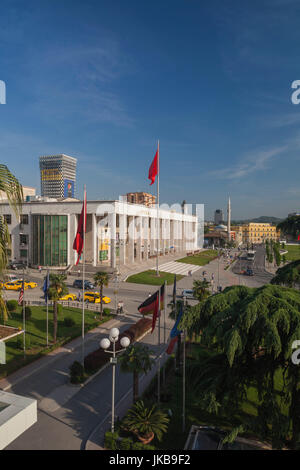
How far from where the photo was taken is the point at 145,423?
1302 cm

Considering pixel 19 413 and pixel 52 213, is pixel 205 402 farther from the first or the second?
pixel 52 213

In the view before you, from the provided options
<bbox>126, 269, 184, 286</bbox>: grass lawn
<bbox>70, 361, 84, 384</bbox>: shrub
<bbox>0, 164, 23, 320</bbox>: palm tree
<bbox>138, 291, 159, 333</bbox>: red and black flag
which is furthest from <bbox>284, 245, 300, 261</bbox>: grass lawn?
<bbox>0, 164, 23, 320</bbox>: palm tree

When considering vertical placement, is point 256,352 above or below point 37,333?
above

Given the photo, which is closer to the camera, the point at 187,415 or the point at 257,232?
the point at 187,415

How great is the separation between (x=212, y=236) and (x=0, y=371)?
444 feet

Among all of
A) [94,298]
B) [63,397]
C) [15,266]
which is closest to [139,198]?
[15,266]

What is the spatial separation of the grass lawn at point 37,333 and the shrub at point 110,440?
7.98 meters

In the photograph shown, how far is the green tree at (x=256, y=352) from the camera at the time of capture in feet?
33.6

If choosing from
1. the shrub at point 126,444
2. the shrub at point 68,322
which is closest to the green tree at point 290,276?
the shrub at point 126,444

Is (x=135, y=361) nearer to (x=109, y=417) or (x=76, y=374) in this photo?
(x=109, y=417)

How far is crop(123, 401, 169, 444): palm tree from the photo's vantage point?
12773 mm

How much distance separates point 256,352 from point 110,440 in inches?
286

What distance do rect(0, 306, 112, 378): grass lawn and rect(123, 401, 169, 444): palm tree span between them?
8318 mm

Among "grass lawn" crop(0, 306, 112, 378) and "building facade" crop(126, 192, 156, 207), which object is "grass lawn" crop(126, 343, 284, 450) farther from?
"building facade" crop(126, 192, 156, 207)
